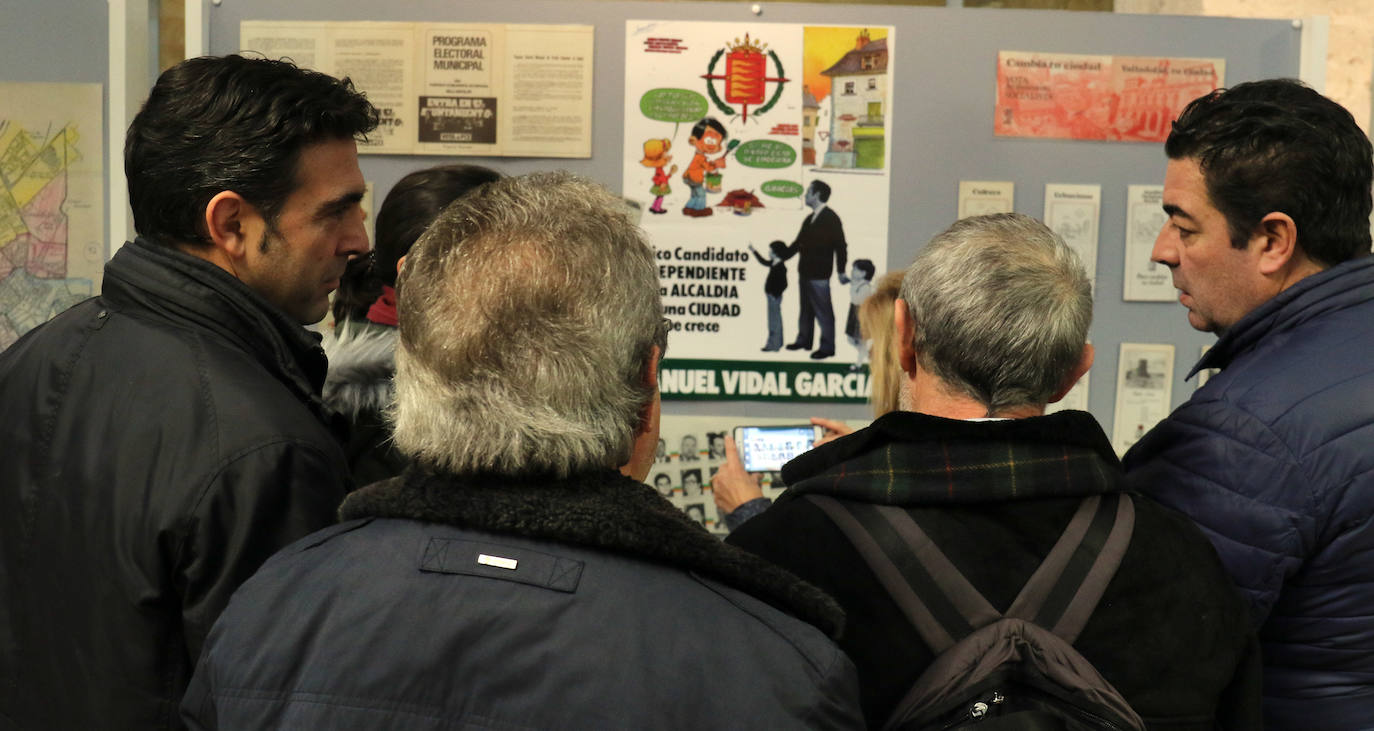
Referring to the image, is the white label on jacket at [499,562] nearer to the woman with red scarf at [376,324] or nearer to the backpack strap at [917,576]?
the backpack strap at [917,576]

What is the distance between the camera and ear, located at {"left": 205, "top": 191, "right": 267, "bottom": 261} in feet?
5.74

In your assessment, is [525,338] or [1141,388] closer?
[525,338]

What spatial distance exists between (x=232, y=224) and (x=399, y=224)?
44 centimetres

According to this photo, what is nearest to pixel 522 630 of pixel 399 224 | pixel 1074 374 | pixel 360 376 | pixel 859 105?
pixel 1074 374

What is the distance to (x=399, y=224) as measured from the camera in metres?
2.19

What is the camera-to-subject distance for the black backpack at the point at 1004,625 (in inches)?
51.8

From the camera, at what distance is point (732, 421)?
334 centimetres

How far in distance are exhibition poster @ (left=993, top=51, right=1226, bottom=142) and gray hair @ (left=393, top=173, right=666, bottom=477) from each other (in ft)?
7.76

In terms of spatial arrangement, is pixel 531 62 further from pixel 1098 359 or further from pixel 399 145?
pixel 1098 359

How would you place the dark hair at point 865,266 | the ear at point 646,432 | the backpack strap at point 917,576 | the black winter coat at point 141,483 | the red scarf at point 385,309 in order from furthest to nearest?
the dark hair at point 865,266 → the red scarf at point 385,309 → the black winter coat at point 141,483 → the backpack strap at point 917,576 → the ear at point 646,432

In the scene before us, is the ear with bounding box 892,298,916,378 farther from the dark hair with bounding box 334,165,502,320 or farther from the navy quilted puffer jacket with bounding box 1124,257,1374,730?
the dark hair with bounding box 334,165,502,320

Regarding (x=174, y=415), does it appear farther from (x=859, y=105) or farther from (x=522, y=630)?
(x=859, y=105)

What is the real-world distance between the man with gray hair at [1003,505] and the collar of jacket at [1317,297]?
42cm

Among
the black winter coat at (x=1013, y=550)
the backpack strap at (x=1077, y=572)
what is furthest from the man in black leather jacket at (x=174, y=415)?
the backpack strap at (x=1077, y=572)
